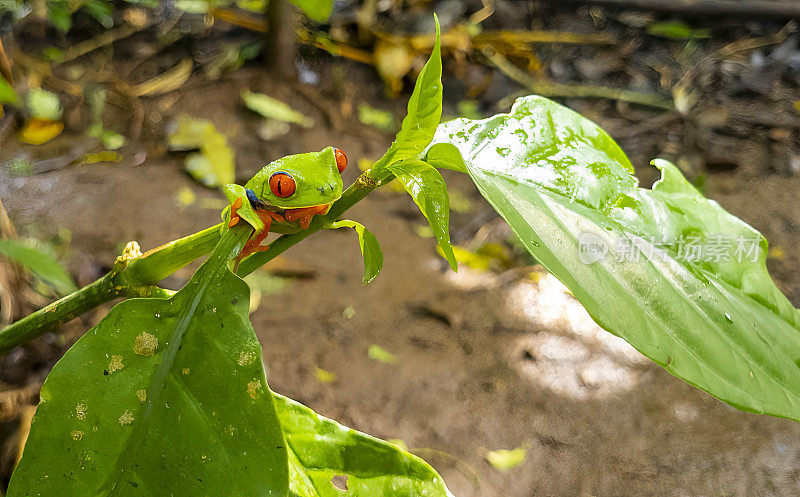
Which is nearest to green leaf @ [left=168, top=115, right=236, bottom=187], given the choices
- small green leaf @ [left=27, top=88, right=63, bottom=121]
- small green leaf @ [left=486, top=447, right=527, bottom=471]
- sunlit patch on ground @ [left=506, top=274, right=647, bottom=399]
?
small green leaf @ [left=27, top=88, right=63, bottom=121]

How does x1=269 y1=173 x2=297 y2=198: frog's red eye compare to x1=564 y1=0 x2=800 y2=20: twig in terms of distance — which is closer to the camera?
x1=269 y1=173 x2=297 y2=198: frog's red eye

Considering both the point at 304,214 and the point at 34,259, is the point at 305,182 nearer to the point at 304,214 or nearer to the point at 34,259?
the point at 304,214

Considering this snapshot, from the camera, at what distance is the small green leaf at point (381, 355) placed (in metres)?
1.34

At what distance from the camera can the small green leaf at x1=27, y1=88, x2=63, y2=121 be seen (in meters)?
1.84

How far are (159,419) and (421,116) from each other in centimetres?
37

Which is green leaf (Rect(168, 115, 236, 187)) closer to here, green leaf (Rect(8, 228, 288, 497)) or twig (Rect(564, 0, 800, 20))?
green leaf (Rect(8, 228, 288, 497))

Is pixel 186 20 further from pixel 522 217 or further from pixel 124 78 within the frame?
pixel 522 217

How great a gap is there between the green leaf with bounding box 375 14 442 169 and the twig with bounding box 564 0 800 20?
249 centimetres

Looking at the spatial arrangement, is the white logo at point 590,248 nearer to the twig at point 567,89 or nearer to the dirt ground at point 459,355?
the dirt ground at point 459,355

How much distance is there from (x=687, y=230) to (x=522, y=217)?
271 millimetres

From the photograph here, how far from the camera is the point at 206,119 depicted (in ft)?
6.62

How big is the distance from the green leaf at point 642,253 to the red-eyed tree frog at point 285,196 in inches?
5.8

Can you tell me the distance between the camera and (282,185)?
1.87 feet

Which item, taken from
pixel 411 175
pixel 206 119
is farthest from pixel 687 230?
pixel 206 119
